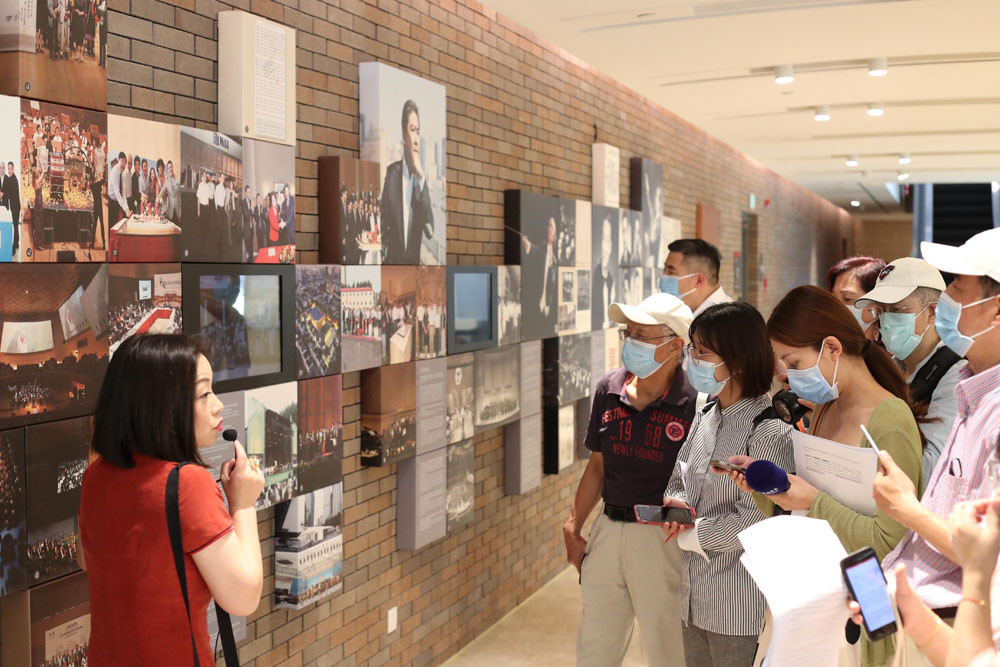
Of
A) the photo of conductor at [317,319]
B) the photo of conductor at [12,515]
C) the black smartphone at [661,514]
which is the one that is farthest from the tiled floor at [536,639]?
the photo of conductor at [12,515]

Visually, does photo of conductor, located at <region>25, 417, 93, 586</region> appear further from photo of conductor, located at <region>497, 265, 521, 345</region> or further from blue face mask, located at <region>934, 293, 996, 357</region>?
photo of conductor, located at <region>497, 265, 521, 345</region>

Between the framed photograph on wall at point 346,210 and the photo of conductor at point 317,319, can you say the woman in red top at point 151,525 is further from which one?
the framed photograph on wall at point 346,210

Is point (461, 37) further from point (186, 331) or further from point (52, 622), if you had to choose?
point (52, 622)

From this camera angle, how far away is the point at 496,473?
5.20 meters

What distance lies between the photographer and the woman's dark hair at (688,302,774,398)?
283 cm

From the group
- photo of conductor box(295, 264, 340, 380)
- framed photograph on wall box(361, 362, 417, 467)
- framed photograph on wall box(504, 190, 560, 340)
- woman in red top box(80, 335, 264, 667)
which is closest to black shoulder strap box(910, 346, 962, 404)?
framed photograph on wall box(361, 362, 417, 467)

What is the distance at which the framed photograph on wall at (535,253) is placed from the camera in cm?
516

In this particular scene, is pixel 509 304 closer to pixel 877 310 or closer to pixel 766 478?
pixel 877 310

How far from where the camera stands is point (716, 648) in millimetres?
2771

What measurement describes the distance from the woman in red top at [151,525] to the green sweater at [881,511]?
1.38 m

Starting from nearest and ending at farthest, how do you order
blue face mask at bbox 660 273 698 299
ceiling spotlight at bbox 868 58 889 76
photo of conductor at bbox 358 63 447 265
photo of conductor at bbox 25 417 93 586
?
photo of conductor at bbox 25 417 93 586 → photo of conductor at bbox 358 63 447 265 → blue face mask at bbox 660 273 698 299 → ceiling spotlight at bbox 868 58 889 76

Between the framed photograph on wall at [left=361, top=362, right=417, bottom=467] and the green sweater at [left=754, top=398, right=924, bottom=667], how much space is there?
6.60 feet

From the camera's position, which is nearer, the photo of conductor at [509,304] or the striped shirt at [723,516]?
the striped shirt at [723,516]

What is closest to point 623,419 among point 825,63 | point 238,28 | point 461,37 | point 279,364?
point 279,364
